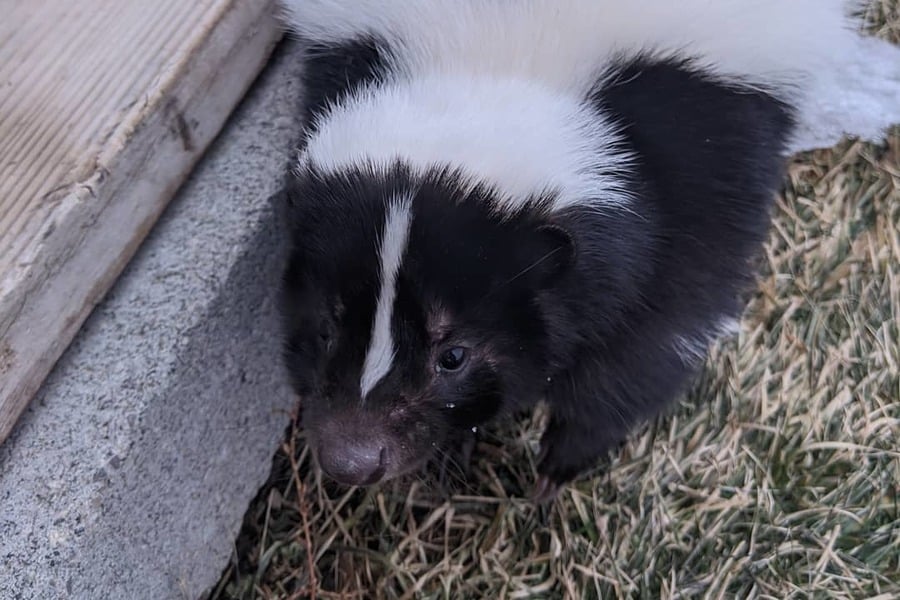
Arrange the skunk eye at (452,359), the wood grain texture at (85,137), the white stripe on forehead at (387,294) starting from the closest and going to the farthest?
the white stripe on forehead at (387,294) → the skunk eye at (452,359) → the wood grain texture at (85,137)

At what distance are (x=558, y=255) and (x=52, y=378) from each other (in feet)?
3.86

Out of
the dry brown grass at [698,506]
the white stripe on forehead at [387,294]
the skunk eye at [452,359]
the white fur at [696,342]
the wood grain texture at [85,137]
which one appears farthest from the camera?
the dry brown grass at [698,506]

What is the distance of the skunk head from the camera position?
1638mm

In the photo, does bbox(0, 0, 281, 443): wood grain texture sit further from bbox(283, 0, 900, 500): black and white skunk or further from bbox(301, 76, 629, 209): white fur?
bbox(301, 76, 629, 209): white fur

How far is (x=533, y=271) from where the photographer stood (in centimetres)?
168

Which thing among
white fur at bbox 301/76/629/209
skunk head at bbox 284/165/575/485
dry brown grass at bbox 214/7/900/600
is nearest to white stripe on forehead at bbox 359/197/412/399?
skunk head at bbox 284/165/575/485

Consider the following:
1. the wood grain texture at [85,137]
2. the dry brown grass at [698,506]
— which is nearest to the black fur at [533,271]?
the wood grain texture at [85,137]

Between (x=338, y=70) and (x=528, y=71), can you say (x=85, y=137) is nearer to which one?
(x=338, y=70)

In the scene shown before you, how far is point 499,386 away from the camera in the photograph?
72.8 inches

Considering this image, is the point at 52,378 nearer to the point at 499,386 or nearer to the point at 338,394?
the point at 338,394

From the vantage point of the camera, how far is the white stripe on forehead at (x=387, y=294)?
163 centimetres

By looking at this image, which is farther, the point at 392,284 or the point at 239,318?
the point at 239,318

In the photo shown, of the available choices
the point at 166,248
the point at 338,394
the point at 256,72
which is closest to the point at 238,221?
the point at 166,248

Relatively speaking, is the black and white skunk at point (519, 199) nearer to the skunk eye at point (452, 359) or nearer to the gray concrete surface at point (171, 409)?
the skunk eye at point (452, 359)
